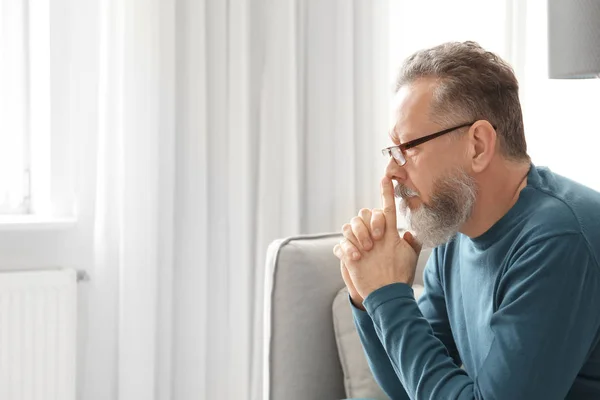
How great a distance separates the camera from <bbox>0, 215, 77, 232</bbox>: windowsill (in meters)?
2.19

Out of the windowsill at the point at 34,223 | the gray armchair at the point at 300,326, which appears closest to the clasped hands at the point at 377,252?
the gray armchair at the point at 300,326

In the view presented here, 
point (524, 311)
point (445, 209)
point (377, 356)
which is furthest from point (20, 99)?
point (524, 311)

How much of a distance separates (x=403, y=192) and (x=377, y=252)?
4.8 inches

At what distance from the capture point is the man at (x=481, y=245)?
1.13 metres

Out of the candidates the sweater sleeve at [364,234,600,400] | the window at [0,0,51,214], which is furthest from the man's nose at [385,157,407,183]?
the window at [0,0,51,214]

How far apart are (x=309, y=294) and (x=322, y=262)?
0.09m

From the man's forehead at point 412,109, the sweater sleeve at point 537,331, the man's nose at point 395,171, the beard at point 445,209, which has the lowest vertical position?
the sweater sleeve at point 537,331

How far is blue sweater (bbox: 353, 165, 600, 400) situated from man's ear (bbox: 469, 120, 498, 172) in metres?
0.09

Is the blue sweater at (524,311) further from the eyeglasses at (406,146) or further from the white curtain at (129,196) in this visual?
the white curtain at (129,196)

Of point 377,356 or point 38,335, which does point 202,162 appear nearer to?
point 38,335

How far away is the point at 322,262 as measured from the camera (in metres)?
1.83

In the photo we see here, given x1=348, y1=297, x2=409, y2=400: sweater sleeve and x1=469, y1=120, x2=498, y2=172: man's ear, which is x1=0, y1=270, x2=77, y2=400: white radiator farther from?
x1=469, y1=120, x2=498, y2=172: man's ear

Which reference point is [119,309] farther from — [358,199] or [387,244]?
[387,244]

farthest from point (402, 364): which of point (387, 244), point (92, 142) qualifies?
point (92, 142)
